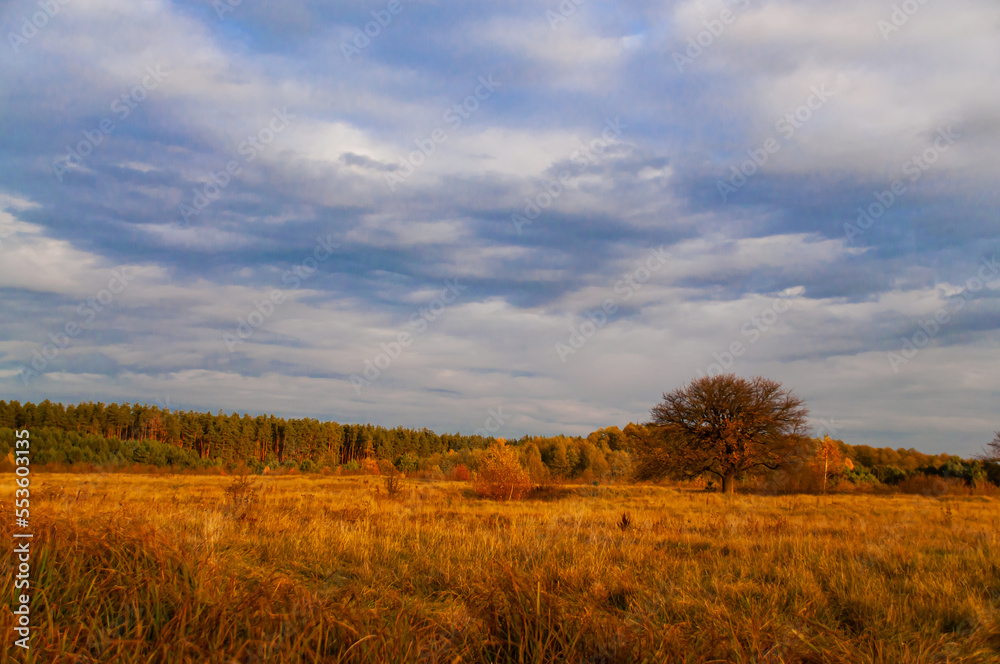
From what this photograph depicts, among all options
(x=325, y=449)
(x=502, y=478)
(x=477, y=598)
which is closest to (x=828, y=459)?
(x=502, y=478)

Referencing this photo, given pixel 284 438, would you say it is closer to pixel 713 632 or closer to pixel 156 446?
pixel 156 446

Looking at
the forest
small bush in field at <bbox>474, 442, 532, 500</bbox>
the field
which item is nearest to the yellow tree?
the forest

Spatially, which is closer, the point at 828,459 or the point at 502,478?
the point at 502,478

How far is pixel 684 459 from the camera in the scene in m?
34.1

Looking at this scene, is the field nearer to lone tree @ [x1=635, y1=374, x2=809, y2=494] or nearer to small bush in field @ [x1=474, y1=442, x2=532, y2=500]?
small bush in field @ [x1=474, y1=442, x2=532, y2=500]

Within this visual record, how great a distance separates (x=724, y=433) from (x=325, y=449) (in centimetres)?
9195

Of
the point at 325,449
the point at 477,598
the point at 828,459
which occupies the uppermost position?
the point at 477,598

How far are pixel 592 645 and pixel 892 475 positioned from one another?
62.4 meters

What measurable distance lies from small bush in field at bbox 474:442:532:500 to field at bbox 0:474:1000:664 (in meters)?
17.5

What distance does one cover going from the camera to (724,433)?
34375mm

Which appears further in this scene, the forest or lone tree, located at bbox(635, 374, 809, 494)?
the forest

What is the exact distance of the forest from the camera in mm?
50625

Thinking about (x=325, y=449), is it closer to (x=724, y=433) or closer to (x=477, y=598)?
(x=724, y=433)

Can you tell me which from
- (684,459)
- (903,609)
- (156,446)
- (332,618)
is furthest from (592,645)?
(156,446)
